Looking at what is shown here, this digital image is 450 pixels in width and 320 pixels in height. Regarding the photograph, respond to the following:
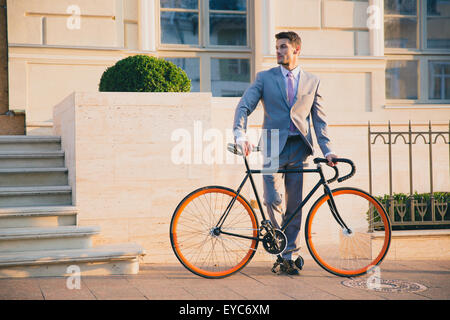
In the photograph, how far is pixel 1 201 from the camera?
5922 mm

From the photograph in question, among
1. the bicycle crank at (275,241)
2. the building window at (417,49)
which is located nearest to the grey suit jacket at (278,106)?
the bicycle crank at (275,241)

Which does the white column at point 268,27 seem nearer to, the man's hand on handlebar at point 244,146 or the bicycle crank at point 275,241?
the man's hand on handlebar at point 244,146

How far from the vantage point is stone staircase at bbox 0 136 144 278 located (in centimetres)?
514

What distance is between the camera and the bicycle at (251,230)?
5.03m

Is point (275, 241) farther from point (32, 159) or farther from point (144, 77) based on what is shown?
point (32, 159)

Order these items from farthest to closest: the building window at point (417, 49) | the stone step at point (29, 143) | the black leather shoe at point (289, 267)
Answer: the building window at point (417, 49), the stone step at point (29, 143), the black leather shoe at point (289, 267)

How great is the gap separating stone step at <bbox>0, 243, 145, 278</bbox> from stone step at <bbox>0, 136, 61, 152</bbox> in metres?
2.01

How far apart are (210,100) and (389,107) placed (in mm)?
4442

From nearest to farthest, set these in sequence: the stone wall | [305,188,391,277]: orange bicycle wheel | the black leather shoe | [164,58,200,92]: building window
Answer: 1. [305,188,391,277]: orange bicycle wheel
2. the black leather shoe
3. the stone wall
4. [164,58,200,92]: building window

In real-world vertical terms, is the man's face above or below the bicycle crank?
above

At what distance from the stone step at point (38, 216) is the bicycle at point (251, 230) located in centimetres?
117

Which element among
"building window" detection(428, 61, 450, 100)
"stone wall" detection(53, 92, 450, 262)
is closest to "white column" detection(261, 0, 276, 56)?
"building window" detection(428, 61, 450, 100)

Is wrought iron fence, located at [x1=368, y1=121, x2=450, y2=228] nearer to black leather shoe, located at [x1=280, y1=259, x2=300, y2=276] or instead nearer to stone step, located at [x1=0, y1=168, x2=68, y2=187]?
black leather shoe, located at [x1=280, y1=259, x2=300, y2=276]
